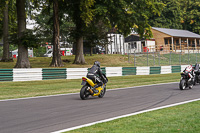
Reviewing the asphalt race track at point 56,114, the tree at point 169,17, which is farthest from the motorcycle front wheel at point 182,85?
the tree at point 169,17

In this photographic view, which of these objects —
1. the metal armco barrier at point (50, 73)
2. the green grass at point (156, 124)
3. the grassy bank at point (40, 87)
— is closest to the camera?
the green grass at point (156, 124)

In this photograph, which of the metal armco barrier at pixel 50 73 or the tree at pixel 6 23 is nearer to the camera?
the metal armco barrier at pixel 50 73

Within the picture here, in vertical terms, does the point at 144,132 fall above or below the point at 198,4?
below

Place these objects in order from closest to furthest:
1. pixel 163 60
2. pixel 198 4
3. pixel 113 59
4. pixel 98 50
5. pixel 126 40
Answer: pixel 113 59 → pixel 163 60 → pixel 98 50 → pixel 126 40 → pixel 198 4

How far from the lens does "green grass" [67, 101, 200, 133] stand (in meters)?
6.27

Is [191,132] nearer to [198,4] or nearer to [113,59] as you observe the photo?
[113,59]

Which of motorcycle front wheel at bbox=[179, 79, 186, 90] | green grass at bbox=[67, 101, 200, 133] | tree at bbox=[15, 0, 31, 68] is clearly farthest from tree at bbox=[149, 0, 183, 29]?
green grass at bbox=[67, 101, 200, 133]

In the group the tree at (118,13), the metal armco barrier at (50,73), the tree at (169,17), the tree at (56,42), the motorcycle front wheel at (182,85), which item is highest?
the tree at (169,17)

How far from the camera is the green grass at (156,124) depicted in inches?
247

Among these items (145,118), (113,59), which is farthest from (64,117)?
(113,59)

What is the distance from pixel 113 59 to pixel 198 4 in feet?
145

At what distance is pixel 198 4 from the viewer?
251ft

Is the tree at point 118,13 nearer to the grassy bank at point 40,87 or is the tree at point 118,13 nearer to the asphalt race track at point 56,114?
the grassy bank at point 40,87

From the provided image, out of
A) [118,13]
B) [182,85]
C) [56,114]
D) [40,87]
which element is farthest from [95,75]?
[118,13]
